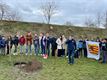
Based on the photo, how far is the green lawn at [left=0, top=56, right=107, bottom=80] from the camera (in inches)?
599

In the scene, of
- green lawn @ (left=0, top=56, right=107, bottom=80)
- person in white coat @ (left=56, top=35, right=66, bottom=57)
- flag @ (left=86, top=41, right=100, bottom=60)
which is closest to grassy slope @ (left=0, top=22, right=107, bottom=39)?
person in white coat @ (left=56, top=35, right=66, bottom=57)

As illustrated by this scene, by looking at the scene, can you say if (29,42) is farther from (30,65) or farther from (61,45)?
(30,65)

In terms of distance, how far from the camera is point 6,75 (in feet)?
50.5

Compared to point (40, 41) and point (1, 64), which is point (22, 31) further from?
point (1, 64)

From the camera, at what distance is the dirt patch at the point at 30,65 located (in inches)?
667

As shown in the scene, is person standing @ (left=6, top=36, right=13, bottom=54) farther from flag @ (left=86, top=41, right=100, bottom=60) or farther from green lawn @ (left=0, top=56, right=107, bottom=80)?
flag @ (left=86, top=41, right=100, bottom=60)

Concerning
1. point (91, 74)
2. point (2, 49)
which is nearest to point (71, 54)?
point (91, 74)

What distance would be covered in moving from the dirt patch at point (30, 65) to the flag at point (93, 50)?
5264mm

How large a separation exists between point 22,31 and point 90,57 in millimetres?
12099

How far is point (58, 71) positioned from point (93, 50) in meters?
6.47

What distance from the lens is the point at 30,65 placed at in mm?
18203

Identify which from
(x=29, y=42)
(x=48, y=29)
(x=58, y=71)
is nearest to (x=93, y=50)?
(x=29, y=42)

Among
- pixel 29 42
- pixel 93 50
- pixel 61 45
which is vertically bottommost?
pixel 93 50

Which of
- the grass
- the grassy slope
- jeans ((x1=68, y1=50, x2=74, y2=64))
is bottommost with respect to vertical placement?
the grass
